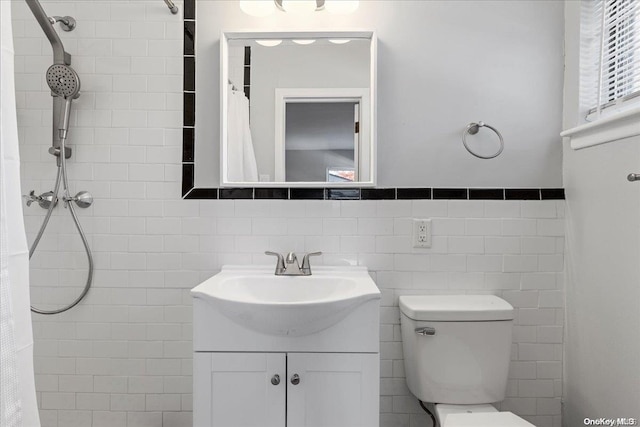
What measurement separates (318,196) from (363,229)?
243 mm

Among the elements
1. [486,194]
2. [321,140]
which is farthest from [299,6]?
[486,194]

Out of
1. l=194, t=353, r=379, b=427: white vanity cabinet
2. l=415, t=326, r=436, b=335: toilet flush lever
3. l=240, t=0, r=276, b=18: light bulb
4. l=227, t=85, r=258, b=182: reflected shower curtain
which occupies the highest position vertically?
l=240, t=0, r=276, b=18: light bulb

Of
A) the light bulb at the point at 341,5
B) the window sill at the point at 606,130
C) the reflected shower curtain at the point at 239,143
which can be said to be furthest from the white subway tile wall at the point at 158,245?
the light bulb at the point at 341,5

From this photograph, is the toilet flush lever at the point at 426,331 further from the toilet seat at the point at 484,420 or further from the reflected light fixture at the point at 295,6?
the reflected light fixture at the point at 295,6

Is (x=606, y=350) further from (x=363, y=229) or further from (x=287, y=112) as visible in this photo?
(x=287, y=112)

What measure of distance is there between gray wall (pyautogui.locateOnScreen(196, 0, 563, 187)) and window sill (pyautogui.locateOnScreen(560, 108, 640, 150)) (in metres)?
0.13

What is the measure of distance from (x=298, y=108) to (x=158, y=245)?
855mm

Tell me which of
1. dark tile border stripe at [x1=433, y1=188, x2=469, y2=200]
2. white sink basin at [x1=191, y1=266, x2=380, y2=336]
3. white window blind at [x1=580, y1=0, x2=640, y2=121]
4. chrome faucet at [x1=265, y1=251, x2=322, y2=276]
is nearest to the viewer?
white sink basin at [x1=191, y1=266, x2=380, y2=336]

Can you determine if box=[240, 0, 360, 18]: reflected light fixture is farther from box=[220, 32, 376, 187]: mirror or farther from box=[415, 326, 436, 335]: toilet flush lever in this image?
box=[415, 326, 436, 335]: toilet flush lever

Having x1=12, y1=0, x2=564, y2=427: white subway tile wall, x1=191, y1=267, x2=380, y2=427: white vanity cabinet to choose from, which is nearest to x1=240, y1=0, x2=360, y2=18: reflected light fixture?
x1=12, y1=0, x2=564, y2=427: white subway tile wall

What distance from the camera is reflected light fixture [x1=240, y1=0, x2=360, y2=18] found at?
1.78 m

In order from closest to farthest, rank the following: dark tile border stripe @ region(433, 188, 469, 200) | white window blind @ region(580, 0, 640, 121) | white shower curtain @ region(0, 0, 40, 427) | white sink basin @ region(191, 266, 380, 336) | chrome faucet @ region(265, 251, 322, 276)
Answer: white shower curtain @ region(0, 0, 40, 427)
white sink basin @ region(191, 266, 380, 336)
white window blind @ region(580, 0, 640, 121)
chrome faucet @ region(265, 251, 322, 276)
dark tile border stripe @ region(433, 188, 469, 200)

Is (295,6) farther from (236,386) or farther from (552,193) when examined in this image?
(236,386)

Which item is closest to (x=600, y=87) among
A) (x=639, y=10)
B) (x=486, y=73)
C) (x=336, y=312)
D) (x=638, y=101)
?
(x=638, y=101)
